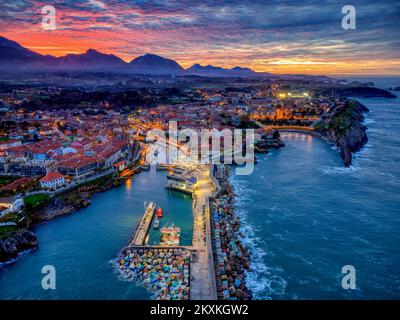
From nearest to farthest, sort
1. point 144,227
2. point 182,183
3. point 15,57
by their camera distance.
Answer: point 144,227, point 182,183, point 15,57

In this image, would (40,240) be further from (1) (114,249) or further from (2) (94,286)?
(2) (94,286)

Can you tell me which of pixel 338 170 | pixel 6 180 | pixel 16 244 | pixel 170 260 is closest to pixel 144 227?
pixel 170 260

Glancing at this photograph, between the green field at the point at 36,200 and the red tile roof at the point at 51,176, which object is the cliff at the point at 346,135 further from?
the green field at the point at 36,200

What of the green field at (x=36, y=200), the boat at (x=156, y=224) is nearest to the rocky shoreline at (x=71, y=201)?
the green field at (x=36, y=200)

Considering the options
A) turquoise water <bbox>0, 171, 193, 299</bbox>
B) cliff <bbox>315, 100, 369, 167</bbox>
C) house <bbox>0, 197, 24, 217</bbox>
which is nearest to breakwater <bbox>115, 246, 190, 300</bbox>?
turquoise water <bbox>0, 171, 193, 299</bbox>
